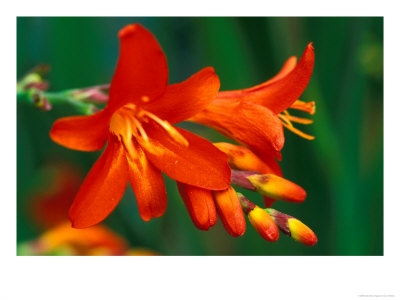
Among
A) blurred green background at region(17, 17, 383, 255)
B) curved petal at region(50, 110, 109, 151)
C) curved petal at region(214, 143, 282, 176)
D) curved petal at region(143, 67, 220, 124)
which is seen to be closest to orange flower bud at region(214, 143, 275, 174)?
curved petal at region(214, 143, 282, 176)

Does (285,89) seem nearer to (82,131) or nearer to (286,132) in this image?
(82,131)

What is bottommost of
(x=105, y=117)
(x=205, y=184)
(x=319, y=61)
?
(x=205, y=184)

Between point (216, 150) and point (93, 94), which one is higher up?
point (93, 94)

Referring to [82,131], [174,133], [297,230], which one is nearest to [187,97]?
[174,133]

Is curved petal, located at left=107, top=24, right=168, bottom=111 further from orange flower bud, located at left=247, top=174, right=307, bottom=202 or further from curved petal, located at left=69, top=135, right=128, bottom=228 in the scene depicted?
orange flower bud, located at left=247, top=174, right=307, bottom=202
